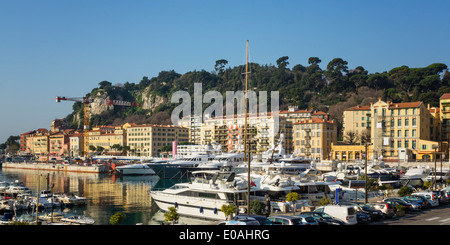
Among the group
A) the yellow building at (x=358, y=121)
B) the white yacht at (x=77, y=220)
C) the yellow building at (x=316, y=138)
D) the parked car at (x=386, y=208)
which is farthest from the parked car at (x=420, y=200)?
the yellow building at (x=358, y=121)

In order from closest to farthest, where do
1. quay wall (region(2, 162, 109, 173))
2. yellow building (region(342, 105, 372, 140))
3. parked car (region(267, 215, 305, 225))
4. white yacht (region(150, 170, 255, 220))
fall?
parked car (region(267, 215, 305, 225)) < white yacht (region(150, 170, 255, 220)) < yellow building (region(342, 105, 372, 140)) < quay wall (region(2, 162, 109, 173))

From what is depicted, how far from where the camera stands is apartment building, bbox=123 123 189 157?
133 m

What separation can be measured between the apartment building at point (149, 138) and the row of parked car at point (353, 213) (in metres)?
110

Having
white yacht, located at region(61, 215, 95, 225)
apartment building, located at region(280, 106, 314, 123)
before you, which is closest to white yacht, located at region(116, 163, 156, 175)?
apartment building, located at region(280, 106, 314, 123)

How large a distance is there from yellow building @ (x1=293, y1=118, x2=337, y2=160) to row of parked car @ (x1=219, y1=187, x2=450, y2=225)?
195 feet

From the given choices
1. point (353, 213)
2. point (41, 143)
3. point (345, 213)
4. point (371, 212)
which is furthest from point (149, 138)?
point (345, 213)

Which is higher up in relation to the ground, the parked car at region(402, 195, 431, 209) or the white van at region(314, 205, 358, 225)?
the white van at region(314, 205, 358, 225)

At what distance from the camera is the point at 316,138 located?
89625mm

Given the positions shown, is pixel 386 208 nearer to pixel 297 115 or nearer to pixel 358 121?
pixel 358 121

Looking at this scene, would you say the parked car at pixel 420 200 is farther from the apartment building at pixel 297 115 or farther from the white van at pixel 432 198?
the apartment building at pixel 297 115

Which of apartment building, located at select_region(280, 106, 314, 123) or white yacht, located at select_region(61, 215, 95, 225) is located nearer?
white yacht, located at select_region(61, 215, 95, 225)

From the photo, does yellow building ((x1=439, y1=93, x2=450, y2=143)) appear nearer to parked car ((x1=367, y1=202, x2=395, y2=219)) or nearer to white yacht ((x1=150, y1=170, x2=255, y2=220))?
white yacht ((x1=150, y1=170, x2=255, y2=220))
